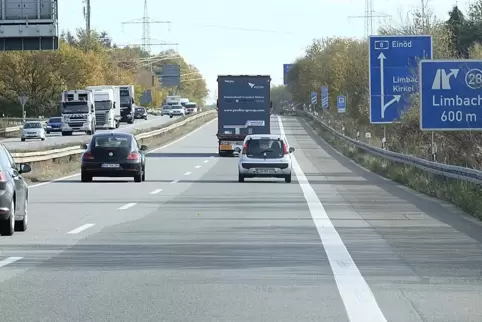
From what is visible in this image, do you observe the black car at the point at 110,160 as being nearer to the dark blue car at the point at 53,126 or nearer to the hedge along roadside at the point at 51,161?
the hedge along roadside at the point at 51,161

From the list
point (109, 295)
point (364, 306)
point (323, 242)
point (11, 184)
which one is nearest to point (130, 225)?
point (11, 184)

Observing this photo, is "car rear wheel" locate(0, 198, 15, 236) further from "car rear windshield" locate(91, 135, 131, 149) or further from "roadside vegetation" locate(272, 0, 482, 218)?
"car rear windshield" locate(91, 135, 131, 149)

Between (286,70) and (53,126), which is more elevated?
(286,70)

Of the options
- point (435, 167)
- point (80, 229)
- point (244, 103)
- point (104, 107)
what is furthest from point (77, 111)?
point (80, 229)

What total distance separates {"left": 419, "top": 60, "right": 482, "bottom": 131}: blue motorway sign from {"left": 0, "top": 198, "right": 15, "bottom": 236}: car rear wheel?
594 inches

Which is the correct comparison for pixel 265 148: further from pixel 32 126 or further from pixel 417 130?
→ pixel 32 126

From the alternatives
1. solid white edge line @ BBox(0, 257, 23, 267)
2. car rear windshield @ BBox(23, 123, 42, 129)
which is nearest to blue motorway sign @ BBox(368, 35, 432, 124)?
solid white edge line @ BBox(0, 257, 23, 267)

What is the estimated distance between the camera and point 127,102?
106 m

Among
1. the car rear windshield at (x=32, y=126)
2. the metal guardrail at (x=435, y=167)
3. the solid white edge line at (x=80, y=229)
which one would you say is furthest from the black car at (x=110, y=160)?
the car rear windshield at (x=32, y=126)

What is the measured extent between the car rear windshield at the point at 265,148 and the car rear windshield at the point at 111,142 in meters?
3.55

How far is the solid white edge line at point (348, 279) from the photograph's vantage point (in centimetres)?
957

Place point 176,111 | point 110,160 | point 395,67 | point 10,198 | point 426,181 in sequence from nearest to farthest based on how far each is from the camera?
point 10,198, point 426,181, point 110,160, point 395,67, point 176,111

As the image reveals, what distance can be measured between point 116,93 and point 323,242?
79.0 metres

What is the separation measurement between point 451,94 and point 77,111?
52.7 m
